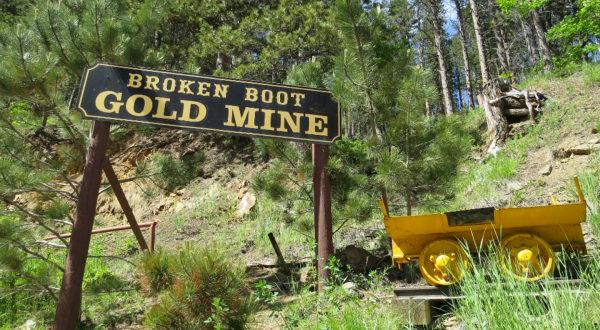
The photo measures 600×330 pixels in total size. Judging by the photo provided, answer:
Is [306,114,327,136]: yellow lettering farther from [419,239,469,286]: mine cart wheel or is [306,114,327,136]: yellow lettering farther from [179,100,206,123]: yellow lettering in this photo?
[419,239,469,286]: mine cart wheel

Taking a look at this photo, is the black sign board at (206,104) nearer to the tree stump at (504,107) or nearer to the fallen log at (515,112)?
the tree stump at (504,107)

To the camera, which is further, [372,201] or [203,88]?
[372,201]

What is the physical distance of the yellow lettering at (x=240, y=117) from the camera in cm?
464

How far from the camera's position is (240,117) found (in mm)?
4660

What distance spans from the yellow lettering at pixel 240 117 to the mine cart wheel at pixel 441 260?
7.70 ft

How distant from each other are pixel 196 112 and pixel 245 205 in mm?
5571

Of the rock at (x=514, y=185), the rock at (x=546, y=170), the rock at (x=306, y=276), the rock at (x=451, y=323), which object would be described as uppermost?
the rock at (x=546, y=170)

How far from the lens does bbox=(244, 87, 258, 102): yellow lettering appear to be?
478 cm

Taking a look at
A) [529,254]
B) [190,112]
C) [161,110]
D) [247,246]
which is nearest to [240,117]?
[190,112]

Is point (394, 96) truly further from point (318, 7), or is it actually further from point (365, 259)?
point (318, 7)

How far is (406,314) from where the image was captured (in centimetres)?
311

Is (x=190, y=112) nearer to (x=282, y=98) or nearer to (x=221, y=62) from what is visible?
(x=282, y=98)

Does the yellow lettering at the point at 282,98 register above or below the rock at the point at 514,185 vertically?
above

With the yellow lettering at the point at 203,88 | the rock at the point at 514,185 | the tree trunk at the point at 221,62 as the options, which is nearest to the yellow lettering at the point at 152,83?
the yellow lettering at the point at 203,88
